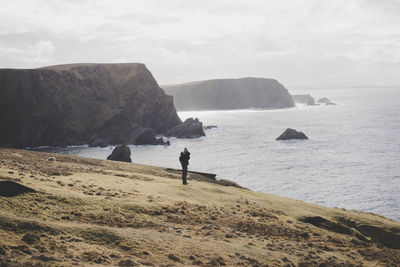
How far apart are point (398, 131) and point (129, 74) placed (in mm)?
132087

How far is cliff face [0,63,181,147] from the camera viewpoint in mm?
140125

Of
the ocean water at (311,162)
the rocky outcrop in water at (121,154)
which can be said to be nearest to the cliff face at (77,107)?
the ocean water at (311,162)

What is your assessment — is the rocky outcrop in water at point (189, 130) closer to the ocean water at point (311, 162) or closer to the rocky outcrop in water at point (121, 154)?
the ocean water at point (311, 162)

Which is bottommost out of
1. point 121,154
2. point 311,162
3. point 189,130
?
point 311,162

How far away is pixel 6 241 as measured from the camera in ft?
40.3

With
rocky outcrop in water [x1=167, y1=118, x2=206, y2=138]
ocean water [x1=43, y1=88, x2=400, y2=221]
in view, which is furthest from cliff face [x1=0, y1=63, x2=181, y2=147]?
ocean water [x1=43, y1=88, x2=400, y2=221]

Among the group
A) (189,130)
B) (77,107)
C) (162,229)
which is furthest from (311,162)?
(77,107)

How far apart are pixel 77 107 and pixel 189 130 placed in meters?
51.1

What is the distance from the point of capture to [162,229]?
17266mm

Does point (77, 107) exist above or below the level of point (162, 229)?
above

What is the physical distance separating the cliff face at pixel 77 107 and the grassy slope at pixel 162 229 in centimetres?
11523

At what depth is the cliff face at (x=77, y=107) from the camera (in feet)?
460

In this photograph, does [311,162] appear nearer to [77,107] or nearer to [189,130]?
[189,130]

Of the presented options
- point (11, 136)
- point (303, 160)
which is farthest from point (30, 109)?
point (303, 160)
